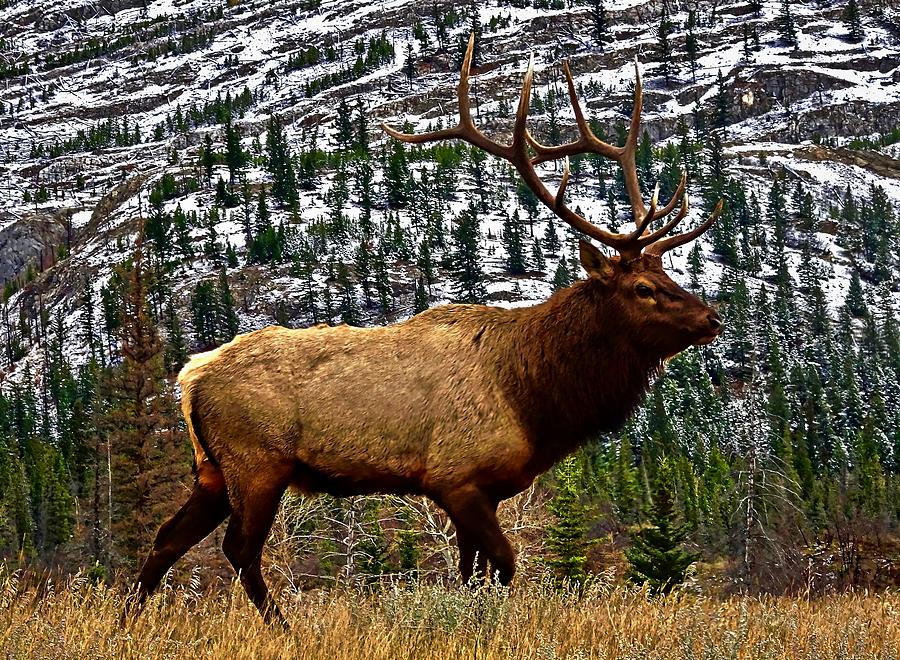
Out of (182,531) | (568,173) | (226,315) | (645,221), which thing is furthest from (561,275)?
(182,531)

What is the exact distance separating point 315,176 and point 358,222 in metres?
21.9

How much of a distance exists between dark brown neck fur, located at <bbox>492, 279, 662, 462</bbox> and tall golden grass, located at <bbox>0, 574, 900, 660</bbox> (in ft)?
4.49

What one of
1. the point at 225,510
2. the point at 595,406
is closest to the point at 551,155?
the point at 595,406

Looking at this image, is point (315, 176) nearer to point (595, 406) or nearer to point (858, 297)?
point (858, 297)

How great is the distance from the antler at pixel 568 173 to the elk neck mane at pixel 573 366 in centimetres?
56

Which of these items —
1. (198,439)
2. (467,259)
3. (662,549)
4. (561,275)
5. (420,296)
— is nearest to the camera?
(198,439)

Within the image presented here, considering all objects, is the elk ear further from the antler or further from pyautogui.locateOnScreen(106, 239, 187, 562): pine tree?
pyautogui.locateOnScreen(106, 239, 187, 562): pine tree

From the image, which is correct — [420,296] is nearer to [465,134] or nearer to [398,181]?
[398,181]

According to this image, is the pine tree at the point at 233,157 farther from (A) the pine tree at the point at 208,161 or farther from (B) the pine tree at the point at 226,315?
(B) the pine tree at the point at 226,315

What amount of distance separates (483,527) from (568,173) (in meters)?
3.90

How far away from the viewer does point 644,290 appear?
788cm

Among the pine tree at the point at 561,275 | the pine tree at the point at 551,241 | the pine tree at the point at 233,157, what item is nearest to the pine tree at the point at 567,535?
the pine tree at the point at 561,275

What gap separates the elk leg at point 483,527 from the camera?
6.80 metres

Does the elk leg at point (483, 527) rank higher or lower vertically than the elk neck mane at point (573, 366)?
lower
